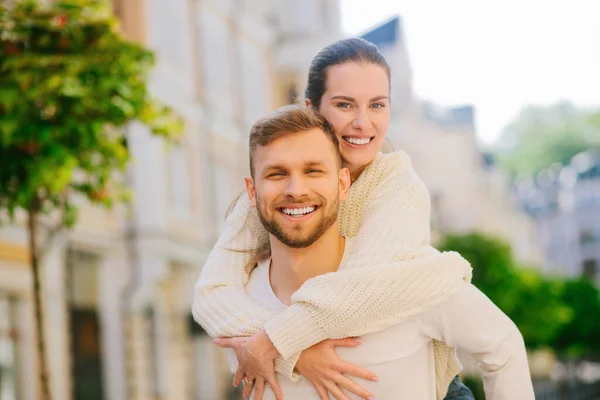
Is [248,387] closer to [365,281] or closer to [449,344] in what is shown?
[365,281]

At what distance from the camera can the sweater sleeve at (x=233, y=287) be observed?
10.7 ft

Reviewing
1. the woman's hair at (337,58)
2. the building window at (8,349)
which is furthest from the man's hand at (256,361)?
the building window at (8,349)

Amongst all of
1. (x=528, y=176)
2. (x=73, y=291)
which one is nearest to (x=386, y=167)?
(x=73, y=291)

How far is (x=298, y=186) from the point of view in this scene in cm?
301

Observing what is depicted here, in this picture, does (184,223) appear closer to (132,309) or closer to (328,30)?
(132,309)

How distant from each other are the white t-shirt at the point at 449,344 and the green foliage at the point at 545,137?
89686 millimetres

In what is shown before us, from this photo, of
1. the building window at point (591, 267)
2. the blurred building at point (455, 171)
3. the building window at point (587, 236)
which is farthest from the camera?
the building window at point (587, 236)

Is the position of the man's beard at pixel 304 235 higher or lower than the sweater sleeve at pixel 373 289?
higher

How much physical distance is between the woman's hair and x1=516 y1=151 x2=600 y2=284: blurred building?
80953 mm

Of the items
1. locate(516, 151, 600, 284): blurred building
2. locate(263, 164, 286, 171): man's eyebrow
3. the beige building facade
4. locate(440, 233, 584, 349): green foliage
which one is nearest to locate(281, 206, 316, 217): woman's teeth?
locate(263, 164, 286, 171): man's eyebrow

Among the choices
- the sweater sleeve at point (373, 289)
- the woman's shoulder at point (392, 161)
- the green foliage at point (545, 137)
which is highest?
the green foliage at point (545, 137)

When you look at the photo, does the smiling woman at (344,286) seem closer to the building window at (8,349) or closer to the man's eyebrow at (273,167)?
the man's eyebrow at (273,167)

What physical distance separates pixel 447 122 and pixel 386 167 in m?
56.1

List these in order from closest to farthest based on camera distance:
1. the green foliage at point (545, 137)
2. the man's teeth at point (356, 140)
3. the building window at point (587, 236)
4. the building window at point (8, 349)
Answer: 1. the man's teeth at point (356, 140)
2. the building window at point (8, 349)
3. the building window at point (587, 236)
4. the green foliage at point (545, 137)
